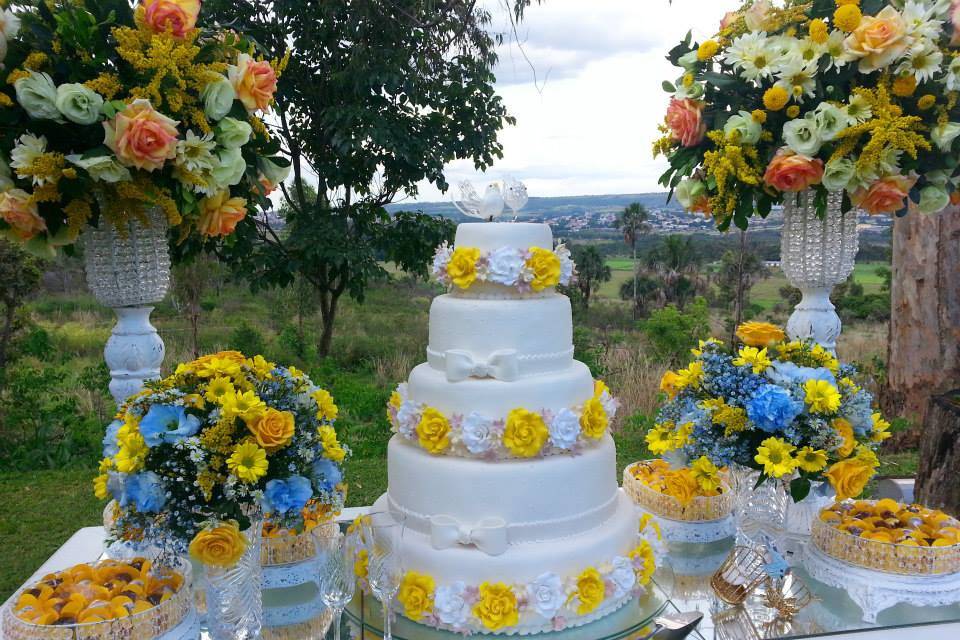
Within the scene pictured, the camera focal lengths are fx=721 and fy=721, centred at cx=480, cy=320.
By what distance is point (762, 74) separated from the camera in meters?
2.78

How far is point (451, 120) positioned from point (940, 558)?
220 inches

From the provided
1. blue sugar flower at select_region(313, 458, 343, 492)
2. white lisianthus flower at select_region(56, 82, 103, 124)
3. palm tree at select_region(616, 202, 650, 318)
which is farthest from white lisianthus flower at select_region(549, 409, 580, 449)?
palm tree at select_region(616, 202, 650, 318)

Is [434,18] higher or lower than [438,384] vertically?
higher

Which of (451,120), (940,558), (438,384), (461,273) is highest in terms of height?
(451,120)

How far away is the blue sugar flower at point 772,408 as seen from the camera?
7.82 ft

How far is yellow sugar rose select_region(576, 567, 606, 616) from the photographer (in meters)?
2.32

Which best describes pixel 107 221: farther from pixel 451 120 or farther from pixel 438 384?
pixel 451 120

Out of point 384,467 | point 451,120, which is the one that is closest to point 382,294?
point 451,120

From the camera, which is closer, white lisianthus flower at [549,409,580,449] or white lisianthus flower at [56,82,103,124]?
white lisianthus flower at [56,82,103,124]

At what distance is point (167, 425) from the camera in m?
2.04

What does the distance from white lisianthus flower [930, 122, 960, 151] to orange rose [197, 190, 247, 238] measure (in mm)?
2541

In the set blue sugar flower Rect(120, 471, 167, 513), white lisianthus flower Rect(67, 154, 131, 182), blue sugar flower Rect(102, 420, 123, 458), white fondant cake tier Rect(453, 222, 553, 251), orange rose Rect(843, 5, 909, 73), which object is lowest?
blue sugar flower Rect(120, 471, 167, 513)

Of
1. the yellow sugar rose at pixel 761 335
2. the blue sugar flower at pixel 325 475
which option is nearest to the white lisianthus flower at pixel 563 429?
the blue sugar flower at pixel 325 475

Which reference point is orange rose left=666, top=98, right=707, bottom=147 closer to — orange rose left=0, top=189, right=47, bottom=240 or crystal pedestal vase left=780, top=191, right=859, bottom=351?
crystal pedestal vase left=780, top=191, right=859, bottom=351
